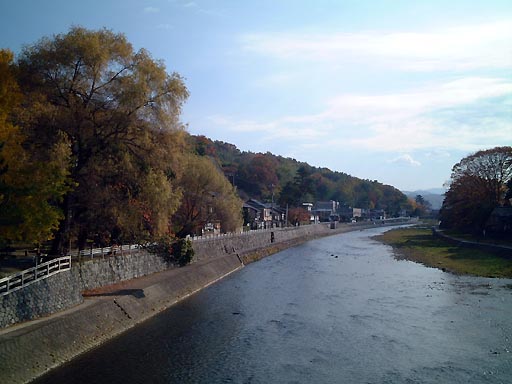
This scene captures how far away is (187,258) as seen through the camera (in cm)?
3412

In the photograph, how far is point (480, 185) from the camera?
62.6 meters

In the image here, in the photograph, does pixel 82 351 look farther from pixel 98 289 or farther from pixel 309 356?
pixel 309 356

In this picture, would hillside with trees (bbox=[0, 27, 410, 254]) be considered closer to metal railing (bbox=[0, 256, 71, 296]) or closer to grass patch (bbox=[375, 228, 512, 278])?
metal railing (bbox=[0, 256, 71, 296])

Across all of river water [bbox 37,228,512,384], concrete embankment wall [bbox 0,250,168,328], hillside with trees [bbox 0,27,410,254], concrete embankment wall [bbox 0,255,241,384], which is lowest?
river water [bbox 37,228,512,384]

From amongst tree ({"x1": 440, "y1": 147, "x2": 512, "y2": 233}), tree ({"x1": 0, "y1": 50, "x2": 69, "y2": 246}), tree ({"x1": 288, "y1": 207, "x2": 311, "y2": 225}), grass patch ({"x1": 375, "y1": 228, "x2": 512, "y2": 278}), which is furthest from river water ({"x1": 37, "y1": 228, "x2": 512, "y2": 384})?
tree ({"x1": 288, "y1": 207, "x2": 311, "y2": 225})

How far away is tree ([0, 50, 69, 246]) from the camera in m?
16.9

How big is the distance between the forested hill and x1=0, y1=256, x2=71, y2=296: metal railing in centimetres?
7146

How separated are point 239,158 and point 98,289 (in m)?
130

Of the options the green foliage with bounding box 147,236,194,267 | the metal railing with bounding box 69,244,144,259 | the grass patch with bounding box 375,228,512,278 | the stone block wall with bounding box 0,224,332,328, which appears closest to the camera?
the stone block wall with bounding box 0,224,332,328

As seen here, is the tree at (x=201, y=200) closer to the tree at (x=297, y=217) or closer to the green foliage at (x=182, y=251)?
the green foliage at (x=182, y=251)

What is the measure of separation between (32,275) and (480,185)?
57.7 meters

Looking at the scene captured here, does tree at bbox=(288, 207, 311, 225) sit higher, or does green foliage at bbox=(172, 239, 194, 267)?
tree at bbox=(288, 207, 311, 225)

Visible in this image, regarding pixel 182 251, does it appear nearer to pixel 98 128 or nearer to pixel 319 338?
pixel 98 128

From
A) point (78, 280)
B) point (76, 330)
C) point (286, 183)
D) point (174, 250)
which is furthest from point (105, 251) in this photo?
point (286, 183)
